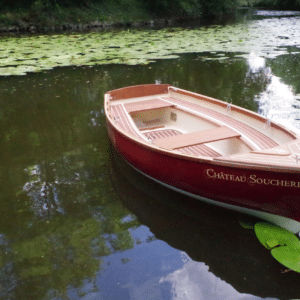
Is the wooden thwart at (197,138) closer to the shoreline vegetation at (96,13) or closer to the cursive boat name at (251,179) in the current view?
the cursive boat name at (251,179)

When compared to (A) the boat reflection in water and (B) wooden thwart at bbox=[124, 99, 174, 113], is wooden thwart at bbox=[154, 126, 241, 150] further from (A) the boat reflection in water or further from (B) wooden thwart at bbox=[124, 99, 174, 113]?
(B) wooden thwart at bbox=[124, 99, 174, 113]

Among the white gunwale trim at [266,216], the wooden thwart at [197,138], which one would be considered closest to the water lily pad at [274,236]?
the white gunwale trim at [266,216]

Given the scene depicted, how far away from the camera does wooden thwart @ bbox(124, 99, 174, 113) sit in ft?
14.5

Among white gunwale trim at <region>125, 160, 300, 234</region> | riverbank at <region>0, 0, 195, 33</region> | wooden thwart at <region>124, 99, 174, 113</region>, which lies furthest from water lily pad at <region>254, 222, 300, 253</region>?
riverbank at <region>0, 0, 195, 33</region>

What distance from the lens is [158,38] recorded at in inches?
506

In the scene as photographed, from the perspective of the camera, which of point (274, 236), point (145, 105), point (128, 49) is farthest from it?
point (128, 49)

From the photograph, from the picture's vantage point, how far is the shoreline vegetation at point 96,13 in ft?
53.4

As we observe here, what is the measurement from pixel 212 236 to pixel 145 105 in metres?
2.54

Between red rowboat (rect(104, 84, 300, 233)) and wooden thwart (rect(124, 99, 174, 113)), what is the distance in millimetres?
16

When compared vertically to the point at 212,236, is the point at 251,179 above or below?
above

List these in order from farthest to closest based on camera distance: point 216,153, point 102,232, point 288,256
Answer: point 216,153, point 102,232, point 288,256

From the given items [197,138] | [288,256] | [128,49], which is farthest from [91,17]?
[288,256]

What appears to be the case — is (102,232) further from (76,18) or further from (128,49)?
(76,18)

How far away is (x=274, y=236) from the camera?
7.96 ft
